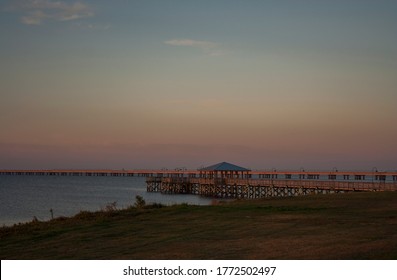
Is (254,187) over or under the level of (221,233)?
under

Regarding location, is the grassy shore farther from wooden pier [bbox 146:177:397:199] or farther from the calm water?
wooden pier [bbox 146:177:397:199]

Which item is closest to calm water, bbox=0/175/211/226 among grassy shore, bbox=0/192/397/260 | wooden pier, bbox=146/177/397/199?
wooden pier, bbox=146/177/397/199

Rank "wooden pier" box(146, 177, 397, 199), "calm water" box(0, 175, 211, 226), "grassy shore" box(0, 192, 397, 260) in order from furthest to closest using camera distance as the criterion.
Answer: "wooden pier" box(146, 177, 397, 199) < "calm water" box(0, 175, 211, 226) < "grassy shore" box(0, 192, 397, 260)

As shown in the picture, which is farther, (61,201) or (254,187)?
(254,187)

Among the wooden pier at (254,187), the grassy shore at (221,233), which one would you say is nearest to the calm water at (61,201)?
the wooden pier at (254,187)

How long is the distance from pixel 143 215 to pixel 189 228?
16.2 feet

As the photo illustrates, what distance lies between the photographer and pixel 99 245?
14.7 m

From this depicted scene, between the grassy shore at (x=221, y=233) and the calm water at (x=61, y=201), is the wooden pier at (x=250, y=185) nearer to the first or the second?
the calm water at (x=61, y=201)

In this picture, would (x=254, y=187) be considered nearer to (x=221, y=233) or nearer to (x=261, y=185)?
(x=261, y=185)

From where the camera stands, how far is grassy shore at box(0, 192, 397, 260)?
12.4m

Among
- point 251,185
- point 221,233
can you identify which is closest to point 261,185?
point 251,185

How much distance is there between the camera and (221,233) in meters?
15.4
